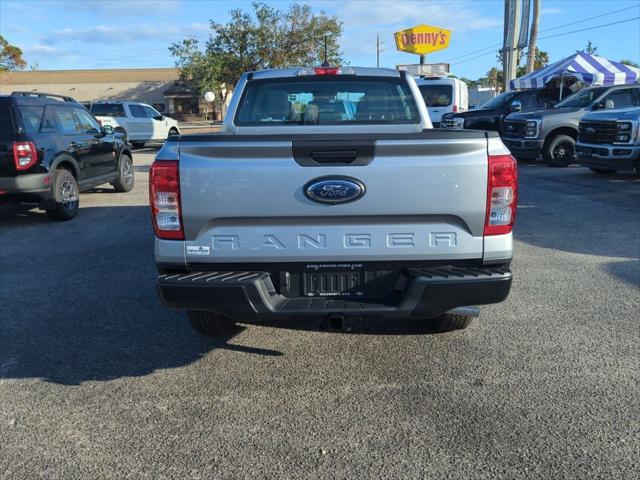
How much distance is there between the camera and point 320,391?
343 centimetres

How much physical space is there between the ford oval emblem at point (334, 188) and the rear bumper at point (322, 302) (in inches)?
21.0

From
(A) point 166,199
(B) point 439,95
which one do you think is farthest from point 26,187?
(B) point 439,95

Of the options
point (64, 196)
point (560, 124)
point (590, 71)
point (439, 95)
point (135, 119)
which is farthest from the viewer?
point (135, 119)

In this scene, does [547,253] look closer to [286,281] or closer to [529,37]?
[286,281]

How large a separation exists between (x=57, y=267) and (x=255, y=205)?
4097 millimetres

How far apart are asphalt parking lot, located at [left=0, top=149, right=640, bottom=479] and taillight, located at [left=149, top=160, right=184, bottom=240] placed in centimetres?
103

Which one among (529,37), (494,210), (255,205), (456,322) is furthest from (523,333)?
(529,37)

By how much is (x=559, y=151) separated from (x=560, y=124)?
82 centimetres

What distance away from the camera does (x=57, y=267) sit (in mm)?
6234

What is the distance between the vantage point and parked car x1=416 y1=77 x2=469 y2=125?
775 inches

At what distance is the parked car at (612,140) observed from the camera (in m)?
10.9

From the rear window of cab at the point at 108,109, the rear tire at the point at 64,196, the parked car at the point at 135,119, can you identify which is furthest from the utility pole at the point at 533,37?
the rear tire at the point at 64,196

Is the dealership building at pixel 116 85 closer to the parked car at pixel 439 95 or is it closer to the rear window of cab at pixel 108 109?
the rear window of cab at pixel 108 109

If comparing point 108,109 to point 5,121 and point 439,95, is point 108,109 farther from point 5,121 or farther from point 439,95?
point 5,121
